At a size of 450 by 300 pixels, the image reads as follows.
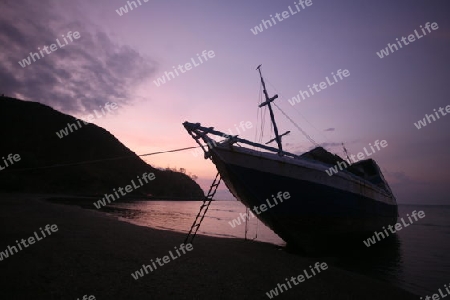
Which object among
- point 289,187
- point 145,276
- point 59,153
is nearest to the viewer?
point 145,276

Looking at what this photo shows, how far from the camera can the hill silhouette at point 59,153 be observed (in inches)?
2697

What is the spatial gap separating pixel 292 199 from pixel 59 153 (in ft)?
342

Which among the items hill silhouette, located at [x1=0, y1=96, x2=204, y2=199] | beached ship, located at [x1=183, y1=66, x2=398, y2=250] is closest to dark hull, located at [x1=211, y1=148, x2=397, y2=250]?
beached ship, located at [x1=183, y1=66, x2=398, y2=250]

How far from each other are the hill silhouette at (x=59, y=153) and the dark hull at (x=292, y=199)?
2317 inches

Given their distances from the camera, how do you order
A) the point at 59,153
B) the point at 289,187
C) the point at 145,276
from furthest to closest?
the point at 59,153 → the point at 289,187 → the point at 145,276

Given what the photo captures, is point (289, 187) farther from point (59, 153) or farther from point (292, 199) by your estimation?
point (59, 153)

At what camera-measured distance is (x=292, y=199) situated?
1066 cm

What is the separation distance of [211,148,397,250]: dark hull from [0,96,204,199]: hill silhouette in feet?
193

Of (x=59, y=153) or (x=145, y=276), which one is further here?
(x=59, y=153)

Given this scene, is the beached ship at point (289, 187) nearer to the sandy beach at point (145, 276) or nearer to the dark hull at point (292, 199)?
the dark hull at point (292, 199)

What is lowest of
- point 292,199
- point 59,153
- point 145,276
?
point 292,199

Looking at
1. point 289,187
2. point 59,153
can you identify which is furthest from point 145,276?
point 59,153

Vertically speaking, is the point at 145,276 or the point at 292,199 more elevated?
the point at 145,276

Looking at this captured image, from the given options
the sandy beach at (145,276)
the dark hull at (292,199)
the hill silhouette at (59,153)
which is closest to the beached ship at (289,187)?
the dark hull at (292,199)
